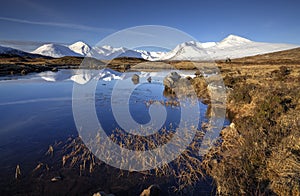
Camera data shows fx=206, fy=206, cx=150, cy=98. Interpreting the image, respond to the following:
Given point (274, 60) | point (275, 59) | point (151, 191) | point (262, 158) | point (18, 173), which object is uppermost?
point (275, 59)

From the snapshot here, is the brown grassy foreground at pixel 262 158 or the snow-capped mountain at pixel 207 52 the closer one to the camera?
the brown grassy foreground at pixel 262 158

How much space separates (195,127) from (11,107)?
14483 mm

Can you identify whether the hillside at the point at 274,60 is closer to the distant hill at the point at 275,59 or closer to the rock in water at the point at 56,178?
the distant hill at the point at 275,59

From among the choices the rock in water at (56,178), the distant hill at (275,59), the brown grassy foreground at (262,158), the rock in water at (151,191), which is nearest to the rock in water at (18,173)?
the rock in water at (56,178)

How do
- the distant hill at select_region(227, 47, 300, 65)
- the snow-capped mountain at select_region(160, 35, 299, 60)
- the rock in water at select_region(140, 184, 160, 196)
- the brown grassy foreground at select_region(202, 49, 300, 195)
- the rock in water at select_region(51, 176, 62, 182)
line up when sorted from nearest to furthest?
the brown grassy foreground at select_region(202, 49, 300, 195), the rock in water at select_region(140, 184, 160, 196), the rock in water at select_region(51, 176, 62, 182), the snow-capped mountain at select_region(160, 35, 299, 60), the distant hill at select_region(227, 47, 300, 65)

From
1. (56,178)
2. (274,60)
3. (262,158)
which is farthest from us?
(274,60)

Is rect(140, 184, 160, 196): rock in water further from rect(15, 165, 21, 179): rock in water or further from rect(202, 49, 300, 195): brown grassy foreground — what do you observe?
rect(15, 165, 21, 179): rock in water

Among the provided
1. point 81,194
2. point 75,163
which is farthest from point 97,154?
point 81,194

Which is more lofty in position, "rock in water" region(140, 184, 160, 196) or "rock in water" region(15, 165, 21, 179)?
"rock in water" region(15, 165, 21, 179)

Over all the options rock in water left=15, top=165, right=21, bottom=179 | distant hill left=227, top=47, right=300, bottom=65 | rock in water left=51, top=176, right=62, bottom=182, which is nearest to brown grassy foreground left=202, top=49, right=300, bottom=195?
rock in water left=51, top=176, right=62, bottom=182

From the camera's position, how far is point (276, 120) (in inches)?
412

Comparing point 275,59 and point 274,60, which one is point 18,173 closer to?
point 274,60

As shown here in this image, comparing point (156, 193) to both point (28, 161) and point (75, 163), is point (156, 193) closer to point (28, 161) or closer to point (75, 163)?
point (75, 163)

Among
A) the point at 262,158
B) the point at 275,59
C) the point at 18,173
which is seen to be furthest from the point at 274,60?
the point at 18,173
